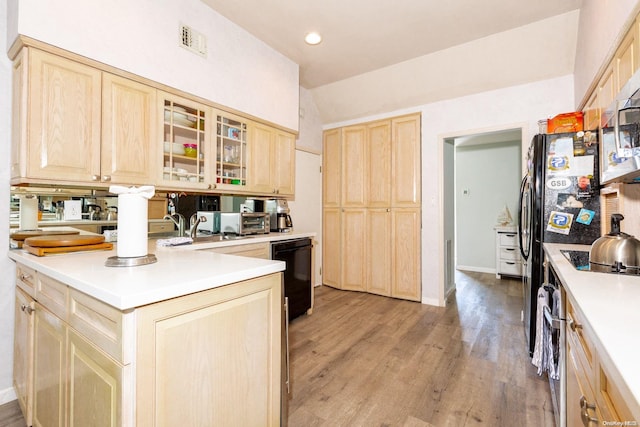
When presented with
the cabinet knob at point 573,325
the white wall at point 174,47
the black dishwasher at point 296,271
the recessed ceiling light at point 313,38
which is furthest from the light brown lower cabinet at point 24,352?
the recessed ceiling light at point 313,38

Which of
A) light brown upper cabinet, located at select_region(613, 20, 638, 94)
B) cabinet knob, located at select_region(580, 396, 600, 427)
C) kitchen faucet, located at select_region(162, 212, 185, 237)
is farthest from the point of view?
kitchen faucet, located at select_region(162, 212, 185, 237)

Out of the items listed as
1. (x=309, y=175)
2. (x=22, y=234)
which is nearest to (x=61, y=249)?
(x=22, y=234)

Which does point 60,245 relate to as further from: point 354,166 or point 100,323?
point 354,166

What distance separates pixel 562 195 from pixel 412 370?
162 cm

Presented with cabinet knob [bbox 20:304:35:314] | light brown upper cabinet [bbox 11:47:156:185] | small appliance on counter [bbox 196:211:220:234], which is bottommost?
cabinet knob [bbox 20:304:35:314]

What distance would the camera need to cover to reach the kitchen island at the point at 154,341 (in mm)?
903

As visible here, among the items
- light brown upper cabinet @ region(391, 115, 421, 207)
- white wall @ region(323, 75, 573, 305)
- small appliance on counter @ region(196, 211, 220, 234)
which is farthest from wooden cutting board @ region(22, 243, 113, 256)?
white wall @ region(323, 75, 573, 305)

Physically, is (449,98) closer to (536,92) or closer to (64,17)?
(536,92)

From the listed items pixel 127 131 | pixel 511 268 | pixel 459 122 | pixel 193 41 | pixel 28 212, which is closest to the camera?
pixel 28 212

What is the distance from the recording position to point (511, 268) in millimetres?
4891

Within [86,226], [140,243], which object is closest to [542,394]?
[140,243]

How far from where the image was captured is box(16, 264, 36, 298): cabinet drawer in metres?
1.48

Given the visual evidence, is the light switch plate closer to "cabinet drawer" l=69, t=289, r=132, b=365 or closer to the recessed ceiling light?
"cabinet drawer" l=69, t=289, r=132, b=365

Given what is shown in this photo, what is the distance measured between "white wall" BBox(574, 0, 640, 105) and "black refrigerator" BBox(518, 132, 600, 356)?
52cm
